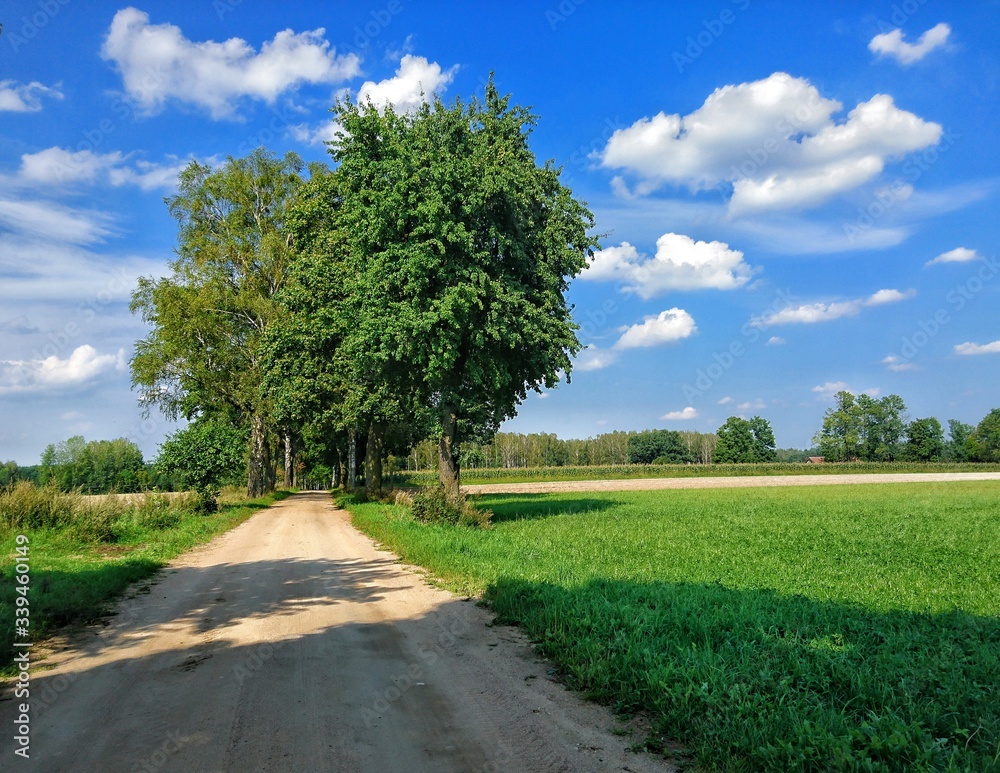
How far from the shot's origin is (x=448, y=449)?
2412 centimetres

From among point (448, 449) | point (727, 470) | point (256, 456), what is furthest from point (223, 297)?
point (727, 470)

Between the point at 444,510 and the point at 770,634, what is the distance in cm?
1418

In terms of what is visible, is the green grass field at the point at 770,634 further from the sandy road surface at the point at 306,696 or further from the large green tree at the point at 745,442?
the large green tree at the point at 745,442

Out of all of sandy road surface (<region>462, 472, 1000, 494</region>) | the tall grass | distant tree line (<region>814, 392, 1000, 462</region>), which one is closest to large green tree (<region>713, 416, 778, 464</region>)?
distant tree line (<region>814, 392, 1000, 462</region>)

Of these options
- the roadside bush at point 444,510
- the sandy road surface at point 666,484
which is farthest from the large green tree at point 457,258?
the sandy road surface at point 666,484

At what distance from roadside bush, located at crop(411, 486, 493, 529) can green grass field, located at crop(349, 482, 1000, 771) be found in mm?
2777

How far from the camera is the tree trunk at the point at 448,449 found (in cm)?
2356

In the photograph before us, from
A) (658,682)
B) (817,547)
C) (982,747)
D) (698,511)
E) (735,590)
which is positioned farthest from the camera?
(698,511)

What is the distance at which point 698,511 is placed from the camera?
29.4m

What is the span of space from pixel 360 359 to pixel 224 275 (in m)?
19.4

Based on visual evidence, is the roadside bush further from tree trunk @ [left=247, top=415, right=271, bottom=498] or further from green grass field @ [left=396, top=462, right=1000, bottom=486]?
green grass field @ [left=396, top=462, right=1000, bottom=486]

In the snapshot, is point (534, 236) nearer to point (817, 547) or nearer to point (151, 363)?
point (817, 547)

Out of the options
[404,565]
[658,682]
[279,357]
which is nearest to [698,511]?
[404,565]

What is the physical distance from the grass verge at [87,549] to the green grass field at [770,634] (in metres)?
5.75
